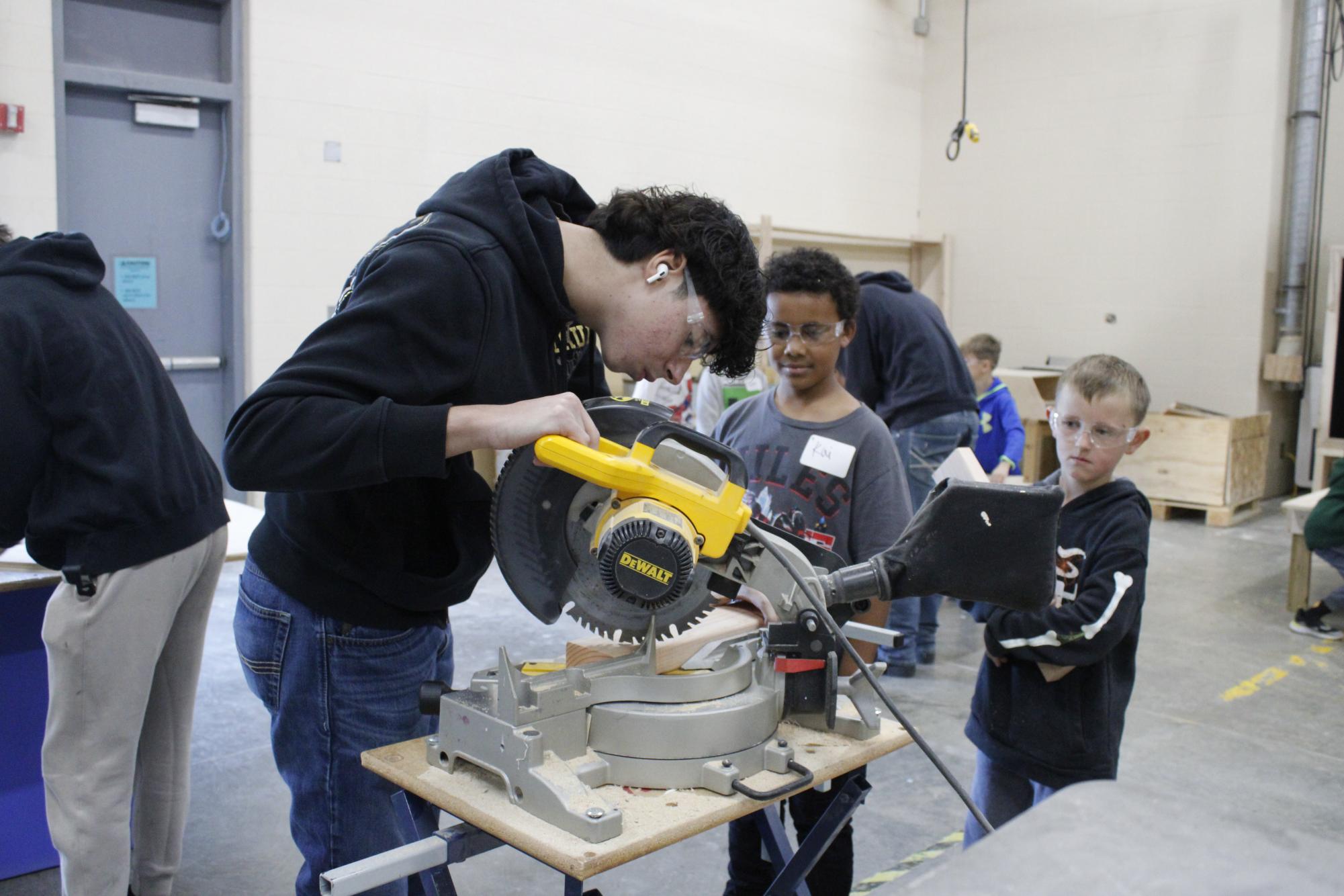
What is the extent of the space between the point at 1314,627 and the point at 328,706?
13.5ft

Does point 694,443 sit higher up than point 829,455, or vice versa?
point 694,443

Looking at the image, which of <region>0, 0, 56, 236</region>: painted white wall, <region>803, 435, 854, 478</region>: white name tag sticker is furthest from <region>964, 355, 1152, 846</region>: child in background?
<region>0, 0, 56, 236</region>: painted white wall

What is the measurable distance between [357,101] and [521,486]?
14.5 feet

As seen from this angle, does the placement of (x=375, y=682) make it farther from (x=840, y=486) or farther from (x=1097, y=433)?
(x=1097, y=433)

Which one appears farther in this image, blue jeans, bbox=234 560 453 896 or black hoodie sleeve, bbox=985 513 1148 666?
black hoodie sleeve, bbox=985 513 1148 666

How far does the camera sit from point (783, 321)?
209 centimetres

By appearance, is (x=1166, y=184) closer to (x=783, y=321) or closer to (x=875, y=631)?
(x=783, y=321)

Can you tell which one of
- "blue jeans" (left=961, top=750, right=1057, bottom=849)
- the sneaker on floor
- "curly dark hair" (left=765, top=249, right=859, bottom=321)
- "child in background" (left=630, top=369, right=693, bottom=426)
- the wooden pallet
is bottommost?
the sneaker on floor

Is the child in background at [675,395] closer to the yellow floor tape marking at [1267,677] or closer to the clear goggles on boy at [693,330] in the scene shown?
the yellow floor tape marking at [1267,677]

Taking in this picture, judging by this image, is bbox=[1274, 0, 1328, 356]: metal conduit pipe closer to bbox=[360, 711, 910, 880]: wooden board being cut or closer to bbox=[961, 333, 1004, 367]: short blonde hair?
bbox=[961, 333, 1004, 367]: short blonde hair

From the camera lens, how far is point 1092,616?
1737mm

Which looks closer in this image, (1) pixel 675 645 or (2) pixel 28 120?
(1) pixel 675 645

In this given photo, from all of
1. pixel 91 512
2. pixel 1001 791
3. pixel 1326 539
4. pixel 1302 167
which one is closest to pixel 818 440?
pixel 1001 791

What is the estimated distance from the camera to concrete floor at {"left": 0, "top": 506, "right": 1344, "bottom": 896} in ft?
7.91
